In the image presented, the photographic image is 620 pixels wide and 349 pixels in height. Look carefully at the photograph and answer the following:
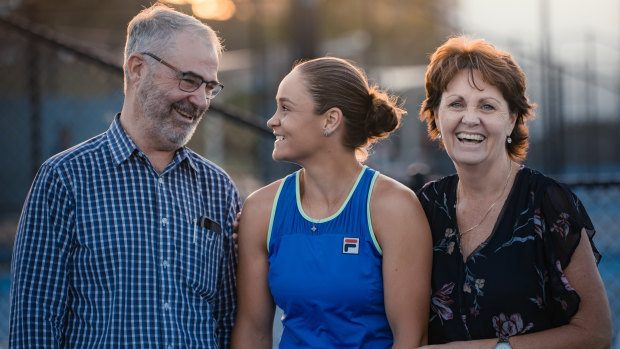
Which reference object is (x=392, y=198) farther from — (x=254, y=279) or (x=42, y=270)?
(x=42, y=270)

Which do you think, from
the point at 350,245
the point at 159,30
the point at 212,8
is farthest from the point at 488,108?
the point at 212,8

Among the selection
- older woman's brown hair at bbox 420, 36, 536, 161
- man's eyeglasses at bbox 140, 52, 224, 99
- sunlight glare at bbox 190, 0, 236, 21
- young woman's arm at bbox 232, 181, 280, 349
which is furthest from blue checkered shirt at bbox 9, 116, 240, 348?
sunlight glare at bbox 190, 0, 236, 21

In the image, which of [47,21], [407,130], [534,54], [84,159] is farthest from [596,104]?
[84,159]

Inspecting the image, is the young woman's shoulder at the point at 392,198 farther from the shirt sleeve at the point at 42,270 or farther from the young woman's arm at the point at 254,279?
the shirt sleeve at the point at 42,270

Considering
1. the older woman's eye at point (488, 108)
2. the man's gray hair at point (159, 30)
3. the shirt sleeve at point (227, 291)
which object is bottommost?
the shirt sleeve at point (227, 291)

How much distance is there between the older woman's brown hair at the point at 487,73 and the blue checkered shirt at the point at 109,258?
3.45ft

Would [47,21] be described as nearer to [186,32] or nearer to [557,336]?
[186,32]

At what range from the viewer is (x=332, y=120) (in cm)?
269

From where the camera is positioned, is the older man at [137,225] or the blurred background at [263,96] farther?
the blurred background at [263,96]

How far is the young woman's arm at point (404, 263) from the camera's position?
97.8 inches

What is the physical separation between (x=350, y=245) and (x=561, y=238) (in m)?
0.74

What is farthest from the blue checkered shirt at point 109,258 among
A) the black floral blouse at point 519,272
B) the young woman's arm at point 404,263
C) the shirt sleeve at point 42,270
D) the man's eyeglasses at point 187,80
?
the black floral blouse at point 519,272

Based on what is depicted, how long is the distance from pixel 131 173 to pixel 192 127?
0.30m

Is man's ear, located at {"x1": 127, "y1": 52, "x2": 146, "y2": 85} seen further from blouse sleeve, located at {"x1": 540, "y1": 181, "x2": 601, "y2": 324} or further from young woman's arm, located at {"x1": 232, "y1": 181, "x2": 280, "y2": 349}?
blouse sleeve, located at {"x1": 540, "y1": 181, "x2": 601, "y2": 324}
